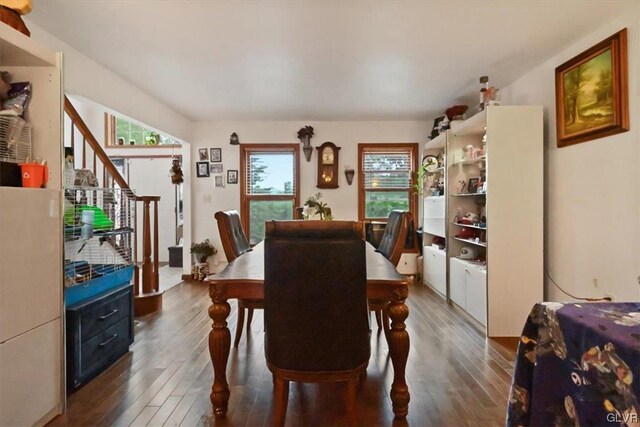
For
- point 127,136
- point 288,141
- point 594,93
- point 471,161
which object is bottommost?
point 471,161

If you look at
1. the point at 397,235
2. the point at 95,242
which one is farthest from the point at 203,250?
the point at 397,235

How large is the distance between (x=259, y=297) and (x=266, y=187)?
373 cm

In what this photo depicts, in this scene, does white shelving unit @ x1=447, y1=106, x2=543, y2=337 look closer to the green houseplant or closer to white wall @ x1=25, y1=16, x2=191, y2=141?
white wall @ x1=25, y1=16, x2=191, y2=141

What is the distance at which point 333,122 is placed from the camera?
206 inches

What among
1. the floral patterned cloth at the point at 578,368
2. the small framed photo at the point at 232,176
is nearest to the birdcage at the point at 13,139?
the floral patterned cloth at the point at 578,368

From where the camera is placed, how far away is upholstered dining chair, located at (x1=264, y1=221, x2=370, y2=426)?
4.69 ft

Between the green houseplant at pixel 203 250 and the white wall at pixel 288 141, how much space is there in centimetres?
10

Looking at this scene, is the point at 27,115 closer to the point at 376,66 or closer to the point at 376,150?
the point at 376,66

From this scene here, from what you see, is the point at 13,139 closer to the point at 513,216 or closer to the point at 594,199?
the point at 513,216

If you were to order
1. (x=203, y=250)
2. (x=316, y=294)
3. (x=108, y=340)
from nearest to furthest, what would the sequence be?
(x=316, y=294)
(x=108, y=340)
(x=203, y=250)

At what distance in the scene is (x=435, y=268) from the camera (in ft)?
14.4

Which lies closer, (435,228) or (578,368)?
(578,368)

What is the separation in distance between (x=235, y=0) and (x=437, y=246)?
3.61 metres

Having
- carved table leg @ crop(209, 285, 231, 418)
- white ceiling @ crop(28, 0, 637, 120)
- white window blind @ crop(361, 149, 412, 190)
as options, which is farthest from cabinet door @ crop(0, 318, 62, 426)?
white window blind @ crop(361, 149, 412, 190)
